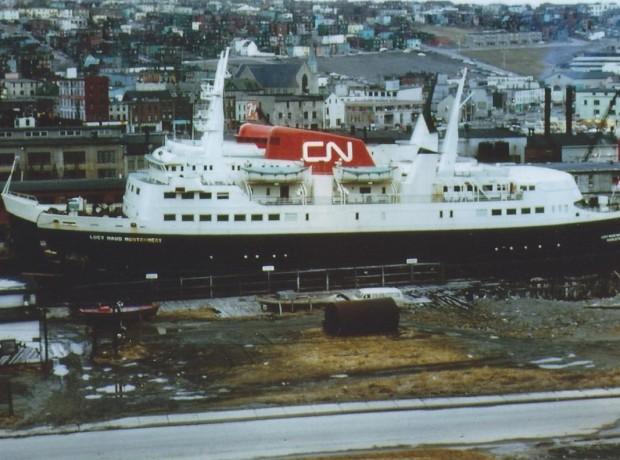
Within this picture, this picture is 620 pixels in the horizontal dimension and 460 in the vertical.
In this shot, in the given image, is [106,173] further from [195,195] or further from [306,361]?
[306,361]

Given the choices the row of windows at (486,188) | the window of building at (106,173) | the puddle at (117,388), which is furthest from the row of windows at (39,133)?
the puddle at (117,388)

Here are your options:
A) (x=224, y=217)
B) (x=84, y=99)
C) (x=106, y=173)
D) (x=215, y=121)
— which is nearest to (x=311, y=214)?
(x=224, y=217)

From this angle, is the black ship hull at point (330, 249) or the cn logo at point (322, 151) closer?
the black ship hull at point (330, 249)

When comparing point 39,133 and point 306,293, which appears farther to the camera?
point 39,133

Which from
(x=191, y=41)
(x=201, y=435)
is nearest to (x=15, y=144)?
(x=201, y=435)

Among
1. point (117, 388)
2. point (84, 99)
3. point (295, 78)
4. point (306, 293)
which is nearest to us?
point (117, 388)

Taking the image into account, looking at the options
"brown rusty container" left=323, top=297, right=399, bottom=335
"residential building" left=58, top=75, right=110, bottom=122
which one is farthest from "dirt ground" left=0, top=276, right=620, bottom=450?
"residential building" left=58, top=75, right=110, bottom=122

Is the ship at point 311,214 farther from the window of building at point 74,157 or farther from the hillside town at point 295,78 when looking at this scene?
the window of building at point 74,157
